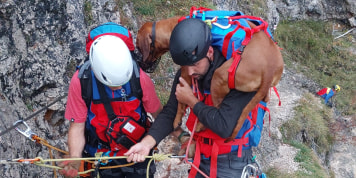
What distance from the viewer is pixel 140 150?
2.98m

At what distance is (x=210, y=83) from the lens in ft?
8.89

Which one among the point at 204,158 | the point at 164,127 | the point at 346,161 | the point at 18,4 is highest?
the point at 18,4

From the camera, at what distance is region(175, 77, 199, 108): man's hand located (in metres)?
2.74

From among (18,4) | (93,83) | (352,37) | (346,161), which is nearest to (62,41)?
(18,4)

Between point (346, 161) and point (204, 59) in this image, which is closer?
point (204, 59)

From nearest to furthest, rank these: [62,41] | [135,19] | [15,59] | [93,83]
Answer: [93,83] < [15,59] < [62,41] < [135,19]

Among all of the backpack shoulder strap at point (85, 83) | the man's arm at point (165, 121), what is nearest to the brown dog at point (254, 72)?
the man's arm at point (165, 121)

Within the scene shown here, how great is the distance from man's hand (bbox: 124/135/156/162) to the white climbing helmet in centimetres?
55

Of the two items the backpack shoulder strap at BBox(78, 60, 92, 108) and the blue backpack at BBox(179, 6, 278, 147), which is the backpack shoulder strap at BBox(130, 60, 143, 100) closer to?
the backpack shoulder strap at BBox(78, 60, 92, 108)

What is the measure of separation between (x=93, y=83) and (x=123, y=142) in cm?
62

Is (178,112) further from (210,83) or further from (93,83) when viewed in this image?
(93,83)

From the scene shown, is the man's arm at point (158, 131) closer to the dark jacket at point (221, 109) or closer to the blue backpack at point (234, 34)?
the dark jacket at point (221, 109)

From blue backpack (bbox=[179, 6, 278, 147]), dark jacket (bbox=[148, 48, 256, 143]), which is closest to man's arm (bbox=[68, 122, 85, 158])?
dark jacket (bbox=[148, 48, 256, 143])

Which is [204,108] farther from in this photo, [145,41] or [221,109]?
[145,41]
